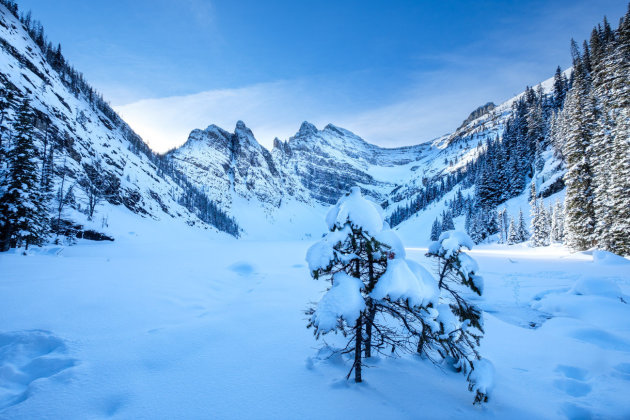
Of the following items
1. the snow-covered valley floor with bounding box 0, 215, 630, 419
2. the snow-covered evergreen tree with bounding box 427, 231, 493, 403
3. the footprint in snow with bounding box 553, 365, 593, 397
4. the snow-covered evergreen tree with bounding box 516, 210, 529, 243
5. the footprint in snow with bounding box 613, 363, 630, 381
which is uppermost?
the snow-covered evergreen tree with bounding box 516, 210, 529, 243

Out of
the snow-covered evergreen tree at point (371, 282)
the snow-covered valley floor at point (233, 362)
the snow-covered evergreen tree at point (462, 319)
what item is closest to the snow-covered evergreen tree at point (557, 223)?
the snow-covered valley floor at point (233, 362)

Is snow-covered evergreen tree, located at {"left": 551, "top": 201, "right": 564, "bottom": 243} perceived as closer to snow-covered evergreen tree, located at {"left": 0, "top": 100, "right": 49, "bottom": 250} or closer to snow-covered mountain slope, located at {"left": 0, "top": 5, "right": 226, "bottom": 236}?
snow-covered evergreen tree, located at {"left": 0, "top": 100, "right": 49, "bottom": 250}

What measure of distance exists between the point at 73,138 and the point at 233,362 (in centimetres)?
7425

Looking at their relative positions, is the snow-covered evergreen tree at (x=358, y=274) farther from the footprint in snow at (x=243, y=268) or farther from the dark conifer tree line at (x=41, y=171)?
the dark conifer tree line at (x=41, y=171)

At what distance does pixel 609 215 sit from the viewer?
22.9 meters

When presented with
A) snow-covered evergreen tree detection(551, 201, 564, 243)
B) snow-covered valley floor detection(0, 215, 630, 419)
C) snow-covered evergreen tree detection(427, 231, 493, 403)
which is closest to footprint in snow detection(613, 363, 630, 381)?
snow-covered valley floor detection(0, 215, 630, 419)

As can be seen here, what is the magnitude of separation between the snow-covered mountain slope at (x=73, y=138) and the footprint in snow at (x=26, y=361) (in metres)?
40.4

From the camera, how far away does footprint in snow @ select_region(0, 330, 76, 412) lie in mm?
3900

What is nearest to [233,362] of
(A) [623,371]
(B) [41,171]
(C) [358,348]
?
(C) [358,348]

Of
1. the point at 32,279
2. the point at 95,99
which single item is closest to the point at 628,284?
the point at 32,279

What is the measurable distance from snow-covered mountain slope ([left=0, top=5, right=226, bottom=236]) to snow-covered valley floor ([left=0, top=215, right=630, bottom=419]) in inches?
1520

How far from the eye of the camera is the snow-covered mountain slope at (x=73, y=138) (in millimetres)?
47397

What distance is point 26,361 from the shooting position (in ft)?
15.3

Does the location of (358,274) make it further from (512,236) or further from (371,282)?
(512,236)
